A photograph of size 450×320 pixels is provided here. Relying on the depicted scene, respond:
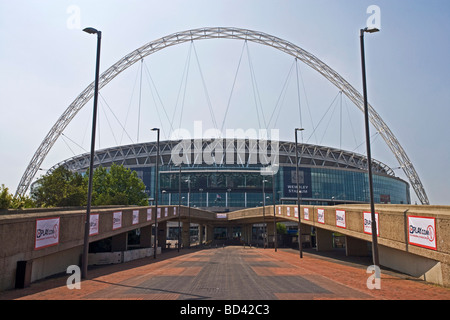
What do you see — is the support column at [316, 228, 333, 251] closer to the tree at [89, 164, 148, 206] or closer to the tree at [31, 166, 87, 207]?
the tree at [31, 166, 87, 207]

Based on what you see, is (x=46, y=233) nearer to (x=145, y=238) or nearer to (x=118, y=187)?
(x=145, y=238)

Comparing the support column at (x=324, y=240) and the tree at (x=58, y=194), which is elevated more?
the tree at (x=58, y=194)

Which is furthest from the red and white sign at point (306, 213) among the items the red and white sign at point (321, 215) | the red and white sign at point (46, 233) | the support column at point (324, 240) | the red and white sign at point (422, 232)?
the red and white sign at point (46, 233)

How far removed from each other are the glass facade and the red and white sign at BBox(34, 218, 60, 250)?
10608 cm

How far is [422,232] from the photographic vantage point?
19453mm

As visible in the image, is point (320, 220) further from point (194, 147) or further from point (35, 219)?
point (194, 147)

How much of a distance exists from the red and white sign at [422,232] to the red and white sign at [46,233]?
21.1 m

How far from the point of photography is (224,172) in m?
132

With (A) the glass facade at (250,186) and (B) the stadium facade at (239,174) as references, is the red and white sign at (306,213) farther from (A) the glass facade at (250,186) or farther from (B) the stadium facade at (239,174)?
(A) the glass facade at (250,186)

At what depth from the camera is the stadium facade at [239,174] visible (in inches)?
5074

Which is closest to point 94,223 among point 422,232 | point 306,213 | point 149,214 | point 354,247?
point 149,214

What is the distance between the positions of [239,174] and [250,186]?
620cm

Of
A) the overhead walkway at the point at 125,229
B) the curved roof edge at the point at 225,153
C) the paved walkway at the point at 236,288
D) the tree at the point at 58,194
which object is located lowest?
the paved walkway at the point at 236,288
